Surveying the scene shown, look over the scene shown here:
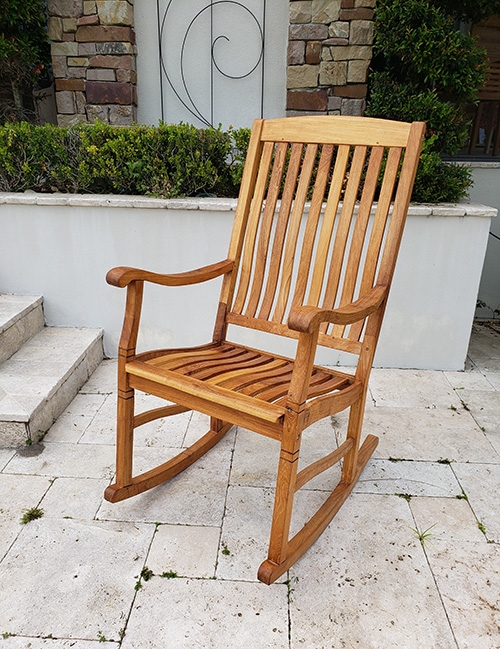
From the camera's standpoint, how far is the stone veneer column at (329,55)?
317cm

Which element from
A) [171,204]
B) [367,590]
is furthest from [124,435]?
[171,204]

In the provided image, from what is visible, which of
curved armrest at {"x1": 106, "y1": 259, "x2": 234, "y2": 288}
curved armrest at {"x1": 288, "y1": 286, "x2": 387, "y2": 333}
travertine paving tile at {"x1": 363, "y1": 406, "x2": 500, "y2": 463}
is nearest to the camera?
curved armrest at {"x1": 288, "y1": 286, "x2": 387, "y2": 333}

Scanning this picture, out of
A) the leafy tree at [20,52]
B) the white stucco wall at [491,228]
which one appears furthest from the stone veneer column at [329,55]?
the leafy tree at [20,52]

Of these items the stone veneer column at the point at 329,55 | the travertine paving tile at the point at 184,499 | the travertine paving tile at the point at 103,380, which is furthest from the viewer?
the stone veneer column at the point at 329,55

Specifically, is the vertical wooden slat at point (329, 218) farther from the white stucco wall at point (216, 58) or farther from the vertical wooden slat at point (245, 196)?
the white stucco wall at point (216, 58)

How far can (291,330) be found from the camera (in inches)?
57.0

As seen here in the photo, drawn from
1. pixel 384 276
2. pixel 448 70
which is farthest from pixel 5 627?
pixel 448 70

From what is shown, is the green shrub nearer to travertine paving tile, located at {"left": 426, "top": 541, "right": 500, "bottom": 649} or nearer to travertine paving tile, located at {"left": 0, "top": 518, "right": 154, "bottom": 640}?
travertine paving tile, located at {"left": 426, "top": 541, "right": 500, "bottom": 649}

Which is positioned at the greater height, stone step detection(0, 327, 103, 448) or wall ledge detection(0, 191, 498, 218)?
wall ledge detection(0, 191, 498, 218)

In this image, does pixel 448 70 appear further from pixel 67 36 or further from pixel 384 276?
pixel 67 36

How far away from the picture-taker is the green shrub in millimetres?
2635

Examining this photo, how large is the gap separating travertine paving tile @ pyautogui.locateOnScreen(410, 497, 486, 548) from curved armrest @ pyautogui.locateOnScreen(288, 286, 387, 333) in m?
0.71

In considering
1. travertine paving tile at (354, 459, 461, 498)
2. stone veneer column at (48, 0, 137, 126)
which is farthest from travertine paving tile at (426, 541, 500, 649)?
stone veneer column at (48, 0, 137, 126)

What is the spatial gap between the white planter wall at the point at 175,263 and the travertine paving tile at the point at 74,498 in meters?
1.04
